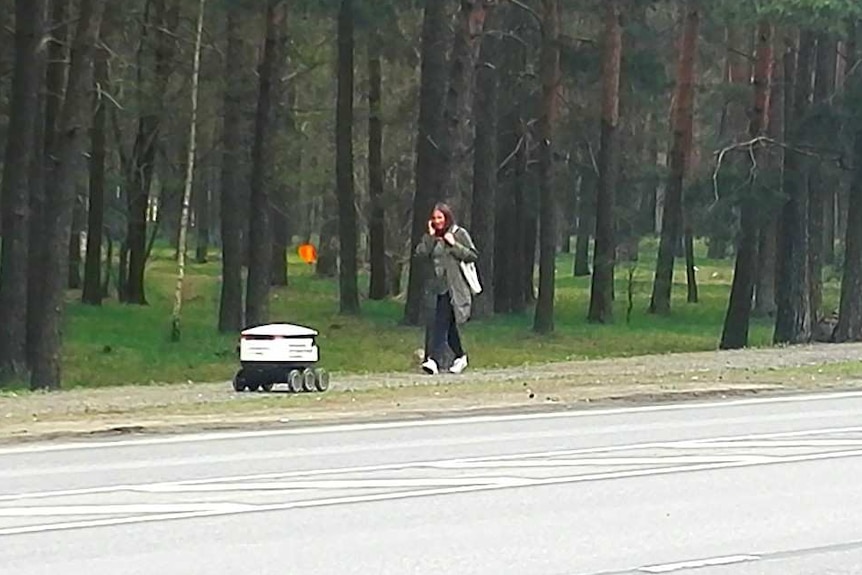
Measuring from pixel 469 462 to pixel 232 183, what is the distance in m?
29.0

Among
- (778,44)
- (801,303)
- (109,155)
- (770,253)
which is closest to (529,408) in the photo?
(801,303)

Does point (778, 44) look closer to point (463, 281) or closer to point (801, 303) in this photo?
point (801, 303)

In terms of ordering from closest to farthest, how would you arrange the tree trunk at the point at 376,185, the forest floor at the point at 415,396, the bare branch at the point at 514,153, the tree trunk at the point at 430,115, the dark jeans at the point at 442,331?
the forest floor at the point at 415,396 < the dark jeans at the point at 442,331 < the tree trunk at the point at 430,115 < the bare branch at the point at 514,153 < the tree trunk at the point at 376,185

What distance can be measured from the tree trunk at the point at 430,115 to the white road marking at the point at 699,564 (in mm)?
27343

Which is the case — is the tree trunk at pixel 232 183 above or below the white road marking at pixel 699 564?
above

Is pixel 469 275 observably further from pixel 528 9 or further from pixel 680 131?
pixel 680 131

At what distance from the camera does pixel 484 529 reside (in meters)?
11.9

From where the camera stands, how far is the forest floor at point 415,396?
61.2 feet

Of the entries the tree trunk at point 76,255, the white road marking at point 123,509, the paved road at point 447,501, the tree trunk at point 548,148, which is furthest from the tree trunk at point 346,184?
the white road marking at point 123,509

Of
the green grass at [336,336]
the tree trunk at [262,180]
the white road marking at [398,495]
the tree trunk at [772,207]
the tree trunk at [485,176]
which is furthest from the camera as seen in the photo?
the tree trunk at [485,176]

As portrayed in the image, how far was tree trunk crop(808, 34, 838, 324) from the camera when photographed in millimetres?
37938

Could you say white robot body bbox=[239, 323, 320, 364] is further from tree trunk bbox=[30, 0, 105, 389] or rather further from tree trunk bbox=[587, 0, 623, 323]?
tree trunk bbox=[587, 0, 623, 323]

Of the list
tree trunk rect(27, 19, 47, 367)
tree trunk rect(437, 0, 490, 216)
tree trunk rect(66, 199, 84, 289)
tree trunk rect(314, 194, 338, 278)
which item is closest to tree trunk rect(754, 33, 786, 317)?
tree trunk rect(437, 0, 490, 216)

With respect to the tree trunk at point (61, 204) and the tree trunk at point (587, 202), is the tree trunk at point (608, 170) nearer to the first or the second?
the tree trunk at point (587, 202)
